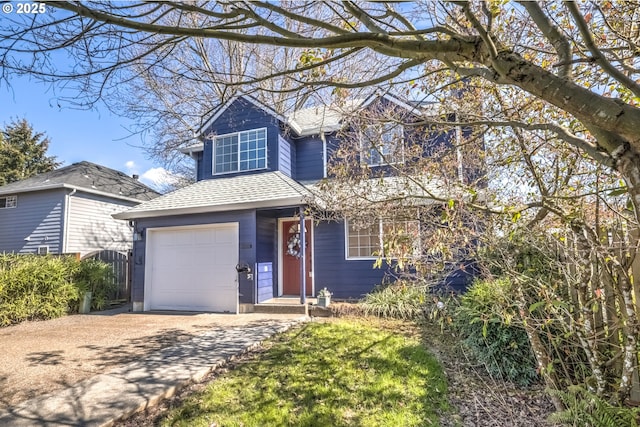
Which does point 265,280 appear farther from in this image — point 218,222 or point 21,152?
point 21,152

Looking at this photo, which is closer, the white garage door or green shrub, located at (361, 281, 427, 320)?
green shrub, located at (361, 281, 427, 320)

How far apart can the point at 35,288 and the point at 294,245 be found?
6.90m

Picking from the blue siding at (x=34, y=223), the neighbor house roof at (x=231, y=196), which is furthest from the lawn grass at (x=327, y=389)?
the blue siding at (x=34, y=223)

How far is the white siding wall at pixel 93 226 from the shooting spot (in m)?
13.5

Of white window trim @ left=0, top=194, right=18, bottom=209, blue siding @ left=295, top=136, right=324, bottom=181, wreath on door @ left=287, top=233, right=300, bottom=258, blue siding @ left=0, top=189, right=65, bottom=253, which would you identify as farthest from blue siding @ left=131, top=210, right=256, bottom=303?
white window trim @ left=0, top=194, right=18, bottom=209

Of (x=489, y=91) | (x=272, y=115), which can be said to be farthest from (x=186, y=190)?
(x=489, y=91)

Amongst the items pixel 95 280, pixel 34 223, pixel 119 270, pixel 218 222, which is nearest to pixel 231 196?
pixel 218 222

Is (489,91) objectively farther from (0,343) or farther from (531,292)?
(0,343)

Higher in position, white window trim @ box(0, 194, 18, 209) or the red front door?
white window trim @ box(0, 194, 18, 209)

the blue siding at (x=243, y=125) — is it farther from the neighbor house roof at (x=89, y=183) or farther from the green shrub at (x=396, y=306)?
the neighbor house roof at (x=89, y=183)

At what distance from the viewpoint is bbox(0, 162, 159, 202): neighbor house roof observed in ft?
44.5

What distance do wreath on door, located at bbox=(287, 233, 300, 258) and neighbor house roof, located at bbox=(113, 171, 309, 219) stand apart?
5.36 feet

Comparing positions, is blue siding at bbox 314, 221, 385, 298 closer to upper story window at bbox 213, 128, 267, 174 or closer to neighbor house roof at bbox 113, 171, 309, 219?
neighbor house roof at bbox 113, 171, 309, 219

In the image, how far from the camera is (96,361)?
520cm
